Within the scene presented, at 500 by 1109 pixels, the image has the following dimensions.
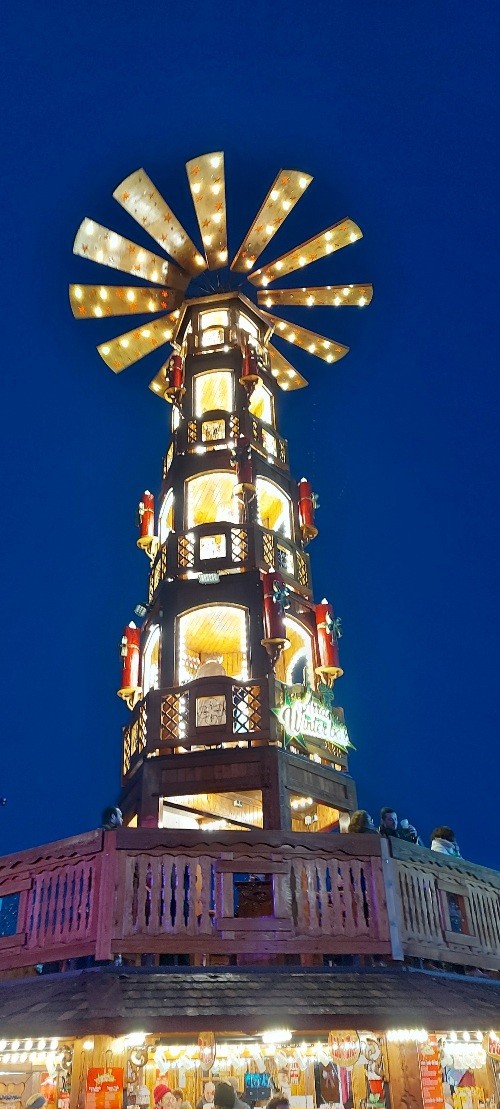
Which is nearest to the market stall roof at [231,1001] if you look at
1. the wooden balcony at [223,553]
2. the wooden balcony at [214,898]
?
the wooden balcony at [214,898]

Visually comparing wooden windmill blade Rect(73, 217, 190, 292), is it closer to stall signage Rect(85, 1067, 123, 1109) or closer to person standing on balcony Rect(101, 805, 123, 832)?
person standing on balcony Rect(101, 805, 123, 832)

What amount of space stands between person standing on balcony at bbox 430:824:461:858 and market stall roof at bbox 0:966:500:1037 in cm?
375

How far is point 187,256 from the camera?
86.2 feet

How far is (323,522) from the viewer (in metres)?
73.6

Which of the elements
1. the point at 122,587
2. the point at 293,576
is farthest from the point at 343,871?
the point at 122,587

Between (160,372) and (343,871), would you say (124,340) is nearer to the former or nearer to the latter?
(160,372)

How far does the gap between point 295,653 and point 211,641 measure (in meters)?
2.23

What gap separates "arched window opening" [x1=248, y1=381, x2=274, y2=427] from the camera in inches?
1007

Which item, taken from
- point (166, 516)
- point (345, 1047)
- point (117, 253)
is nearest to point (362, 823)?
point (345, 1047)

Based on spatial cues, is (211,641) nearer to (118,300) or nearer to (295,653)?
(295,653)

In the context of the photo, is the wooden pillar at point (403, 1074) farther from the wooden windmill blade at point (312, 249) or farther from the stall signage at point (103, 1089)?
the wooden windmill blade at point (312, 249)

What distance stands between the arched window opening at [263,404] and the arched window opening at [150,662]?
26.0 ft

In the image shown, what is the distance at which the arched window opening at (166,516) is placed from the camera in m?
22.6

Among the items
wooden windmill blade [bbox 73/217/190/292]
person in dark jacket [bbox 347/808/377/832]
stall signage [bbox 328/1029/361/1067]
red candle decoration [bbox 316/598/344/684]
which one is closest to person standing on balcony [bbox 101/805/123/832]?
person in dark jacket [bbox 347/808/377/832]
